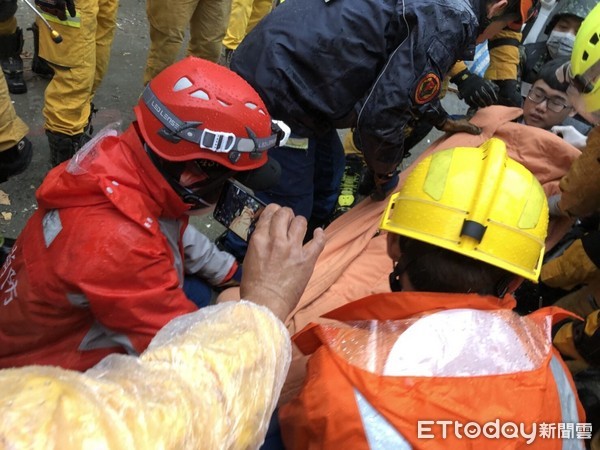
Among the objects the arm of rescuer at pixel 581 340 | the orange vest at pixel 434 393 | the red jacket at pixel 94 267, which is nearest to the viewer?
the orange vest at pixel 434 393

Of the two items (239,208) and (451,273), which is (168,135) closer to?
(239,208)

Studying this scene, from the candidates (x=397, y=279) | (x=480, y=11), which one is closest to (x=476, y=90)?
(x=480, y=11)

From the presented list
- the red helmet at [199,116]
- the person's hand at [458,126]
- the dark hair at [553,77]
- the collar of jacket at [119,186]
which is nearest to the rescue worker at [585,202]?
the dark hair at [553,77]

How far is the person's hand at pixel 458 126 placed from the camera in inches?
122

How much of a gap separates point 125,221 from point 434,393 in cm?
96

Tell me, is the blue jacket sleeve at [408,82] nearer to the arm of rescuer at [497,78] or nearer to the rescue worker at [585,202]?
the rescue worker at [585,202]

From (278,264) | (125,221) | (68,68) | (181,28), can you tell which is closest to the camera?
(278,264)

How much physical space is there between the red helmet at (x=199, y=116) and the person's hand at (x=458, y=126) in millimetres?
1770

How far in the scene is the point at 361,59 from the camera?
2.45 meters

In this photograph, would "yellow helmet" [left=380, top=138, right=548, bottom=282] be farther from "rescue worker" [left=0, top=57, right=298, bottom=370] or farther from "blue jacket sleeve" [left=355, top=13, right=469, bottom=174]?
"blue jacket sleeve" [left=355, top=13, right=469, bottom=174]

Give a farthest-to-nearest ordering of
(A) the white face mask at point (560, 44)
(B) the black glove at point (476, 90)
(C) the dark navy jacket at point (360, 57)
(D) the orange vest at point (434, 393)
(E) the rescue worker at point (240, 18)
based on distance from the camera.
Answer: (E) the rescue worker at point (240, 18) < (A) the white face mask at point (560, 44) < (B) the black glove at point (476, 90) < (C) the dark navy jacket at point (360, 57) < (D) the orange vest at point (434, 393)

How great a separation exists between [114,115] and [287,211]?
3.14m

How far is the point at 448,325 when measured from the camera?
1.29 m

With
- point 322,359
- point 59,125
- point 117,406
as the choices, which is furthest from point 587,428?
point 59,125
